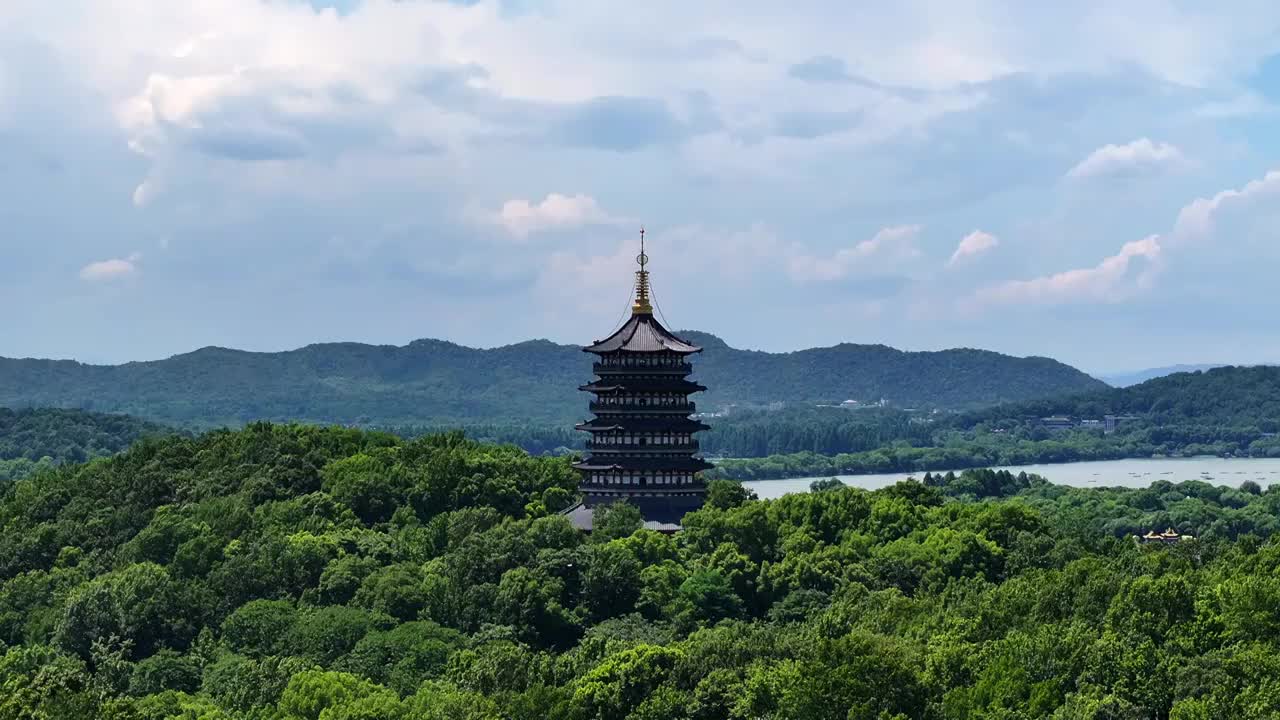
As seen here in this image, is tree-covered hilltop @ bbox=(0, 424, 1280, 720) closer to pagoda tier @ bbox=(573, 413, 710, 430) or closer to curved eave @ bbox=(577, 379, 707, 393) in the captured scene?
pagoda tier @ bbox=(573, 413, 710, 430)

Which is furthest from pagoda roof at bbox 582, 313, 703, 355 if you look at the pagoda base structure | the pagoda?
the pagoda base structure

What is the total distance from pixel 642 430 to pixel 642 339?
12.9ft

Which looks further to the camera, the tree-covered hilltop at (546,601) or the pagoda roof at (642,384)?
the pagoda roof at (642,384)

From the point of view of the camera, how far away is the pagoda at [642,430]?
8312cm

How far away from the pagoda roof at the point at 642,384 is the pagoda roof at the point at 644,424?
125 cm

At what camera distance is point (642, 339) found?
83750 millimetres

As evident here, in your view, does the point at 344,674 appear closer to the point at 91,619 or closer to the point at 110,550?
the point at 91,619

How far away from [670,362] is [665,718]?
29.0 meters

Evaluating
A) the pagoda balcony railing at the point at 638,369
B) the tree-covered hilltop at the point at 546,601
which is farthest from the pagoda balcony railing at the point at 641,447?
the pagoda balcony railing at the point at 638,369

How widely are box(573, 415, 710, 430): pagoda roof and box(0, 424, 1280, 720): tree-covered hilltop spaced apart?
12.0 feet

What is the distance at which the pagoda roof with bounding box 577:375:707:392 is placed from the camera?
8319 centimetres

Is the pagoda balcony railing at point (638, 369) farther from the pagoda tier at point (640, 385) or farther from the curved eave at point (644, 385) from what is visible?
the curved eave at point (644, 385)

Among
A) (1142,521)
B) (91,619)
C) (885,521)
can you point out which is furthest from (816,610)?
(1142,521)

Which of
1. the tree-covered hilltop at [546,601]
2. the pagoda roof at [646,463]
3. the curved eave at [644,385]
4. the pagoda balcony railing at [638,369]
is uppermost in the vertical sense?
the pagoda balcony railing at [638,369]
